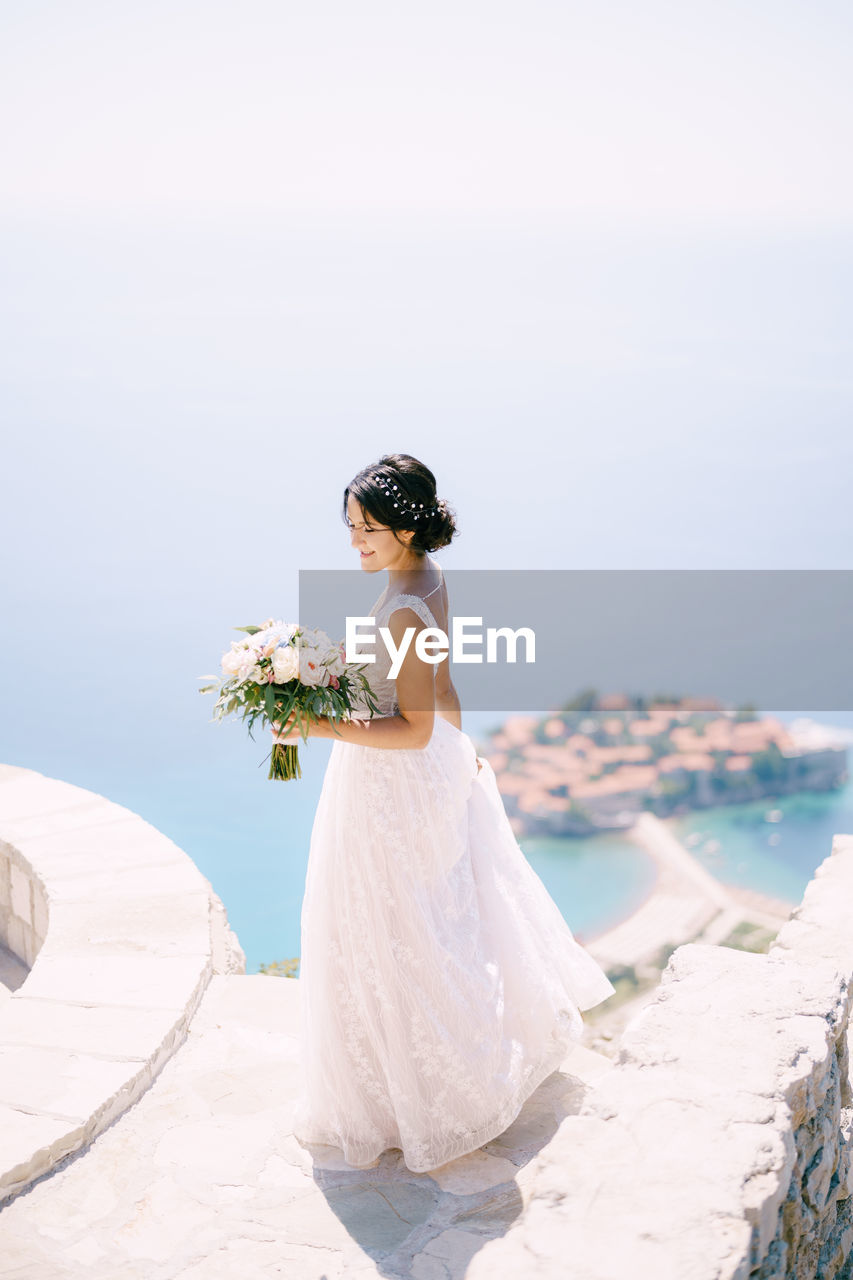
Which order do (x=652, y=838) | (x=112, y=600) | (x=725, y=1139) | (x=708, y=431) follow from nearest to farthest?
(x=725, y=1139) < (x=652, y=838) < (x=112, y=600) < (x=708, y=431)

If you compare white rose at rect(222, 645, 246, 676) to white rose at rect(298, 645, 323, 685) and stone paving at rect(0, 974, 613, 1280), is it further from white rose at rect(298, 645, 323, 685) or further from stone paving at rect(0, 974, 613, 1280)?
stone paving at rect(0, 974, 613, 1280)

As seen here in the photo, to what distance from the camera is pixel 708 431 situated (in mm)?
17672

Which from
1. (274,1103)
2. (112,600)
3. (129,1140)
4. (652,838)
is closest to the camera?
(129,1140)

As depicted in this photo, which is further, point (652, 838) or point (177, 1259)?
point (652, 838)

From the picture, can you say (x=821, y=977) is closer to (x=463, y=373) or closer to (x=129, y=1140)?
(x=129, y=1140)

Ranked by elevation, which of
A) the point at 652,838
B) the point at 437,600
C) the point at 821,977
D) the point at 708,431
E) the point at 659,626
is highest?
the point at 708,431

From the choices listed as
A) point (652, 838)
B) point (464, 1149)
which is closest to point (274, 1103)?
point (464, 1149)

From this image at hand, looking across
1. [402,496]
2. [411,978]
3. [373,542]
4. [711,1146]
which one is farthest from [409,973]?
[402,496]

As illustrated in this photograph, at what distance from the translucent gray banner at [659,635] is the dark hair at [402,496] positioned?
12.2 metres

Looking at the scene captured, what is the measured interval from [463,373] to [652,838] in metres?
7.73

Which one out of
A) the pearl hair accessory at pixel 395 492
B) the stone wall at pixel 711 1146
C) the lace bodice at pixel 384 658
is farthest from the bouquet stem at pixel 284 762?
the stone wall at pixel 711 1146

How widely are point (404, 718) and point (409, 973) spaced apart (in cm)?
63

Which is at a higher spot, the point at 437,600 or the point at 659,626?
the point at 659,626

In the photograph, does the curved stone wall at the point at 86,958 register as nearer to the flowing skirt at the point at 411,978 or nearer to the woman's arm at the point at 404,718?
the flowing skirt at the point at 411,978
